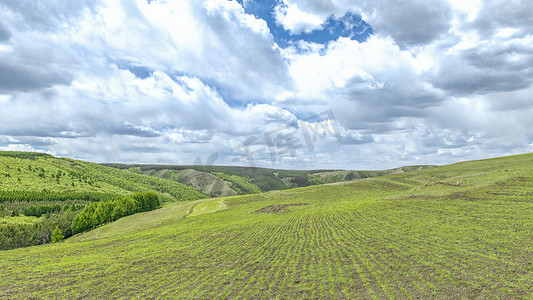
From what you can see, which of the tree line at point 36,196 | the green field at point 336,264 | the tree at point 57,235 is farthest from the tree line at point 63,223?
the green field at point 336,264

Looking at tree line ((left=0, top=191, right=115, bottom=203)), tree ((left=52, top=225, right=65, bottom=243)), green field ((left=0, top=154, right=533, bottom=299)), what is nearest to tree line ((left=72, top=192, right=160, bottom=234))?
tree ((left=52, top=225, right=65, bottom=243))

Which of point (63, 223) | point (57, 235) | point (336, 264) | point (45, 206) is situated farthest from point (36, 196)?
point (336, 264)

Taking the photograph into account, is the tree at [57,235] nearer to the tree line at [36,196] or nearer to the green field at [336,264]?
the green field at [336,264]

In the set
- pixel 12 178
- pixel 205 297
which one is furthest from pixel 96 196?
pixel 205 297

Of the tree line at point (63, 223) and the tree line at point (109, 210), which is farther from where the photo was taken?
the tree line at point (109, 210)

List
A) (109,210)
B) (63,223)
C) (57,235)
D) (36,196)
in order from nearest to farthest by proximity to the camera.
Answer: (57,235)
(63,223)
(109,210)
(36,196)

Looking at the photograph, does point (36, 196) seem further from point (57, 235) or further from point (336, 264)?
point (336, 264)

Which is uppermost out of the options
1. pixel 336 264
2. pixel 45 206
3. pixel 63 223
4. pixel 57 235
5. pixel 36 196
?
pixel 336 264

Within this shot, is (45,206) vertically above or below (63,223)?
below

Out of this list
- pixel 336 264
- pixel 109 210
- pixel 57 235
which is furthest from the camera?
pixel 109 210

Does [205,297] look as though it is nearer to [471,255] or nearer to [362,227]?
[471,255]

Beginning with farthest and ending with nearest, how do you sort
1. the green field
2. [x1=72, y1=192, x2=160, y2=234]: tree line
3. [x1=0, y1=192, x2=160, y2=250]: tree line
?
1. [x1=72, y1=192, x2=160, y2=234]: tree line
2. [x1=0, y1=192, x2=160, y2=250]: tree line
3. the green field

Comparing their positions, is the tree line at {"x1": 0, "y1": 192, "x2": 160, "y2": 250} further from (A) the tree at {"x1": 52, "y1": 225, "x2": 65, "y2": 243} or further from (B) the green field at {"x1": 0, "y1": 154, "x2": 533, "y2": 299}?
(B) the green field at {"x1": 0, "y1": 154, "x2": 533, "y2": 299}

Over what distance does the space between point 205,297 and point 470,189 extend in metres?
58.8
